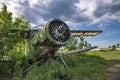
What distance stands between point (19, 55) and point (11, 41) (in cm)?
90

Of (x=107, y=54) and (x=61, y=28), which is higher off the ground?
(x=61, y=28)

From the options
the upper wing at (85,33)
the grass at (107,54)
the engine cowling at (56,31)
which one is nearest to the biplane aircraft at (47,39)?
Answer: the engine cowling at (56,31)

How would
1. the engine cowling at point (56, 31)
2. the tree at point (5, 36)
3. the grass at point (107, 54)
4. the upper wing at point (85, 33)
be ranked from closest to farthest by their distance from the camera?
the engine cowling at point (56, 31) → the tree at point (5, 36) → the upper wing at point (85, 33) → the grass at point (107, 54)

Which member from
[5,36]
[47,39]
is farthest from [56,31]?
[5,36]

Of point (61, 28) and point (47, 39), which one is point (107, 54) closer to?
point (47, 39)

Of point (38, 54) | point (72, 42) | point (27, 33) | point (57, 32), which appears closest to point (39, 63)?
point (38, 54)

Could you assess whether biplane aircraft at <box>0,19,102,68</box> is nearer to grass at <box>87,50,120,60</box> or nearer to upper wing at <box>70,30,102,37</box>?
upper wing at <box>70,30,102,37</box>

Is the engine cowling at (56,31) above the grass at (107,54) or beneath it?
above

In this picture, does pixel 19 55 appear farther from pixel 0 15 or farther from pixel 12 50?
pixel 0 15

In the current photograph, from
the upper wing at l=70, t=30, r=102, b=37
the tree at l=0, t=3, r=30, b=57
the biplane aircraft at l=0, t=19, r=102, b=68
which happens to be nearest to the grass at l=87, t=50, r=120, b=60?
the upper wing at l=70, t=30, r=102, b=37

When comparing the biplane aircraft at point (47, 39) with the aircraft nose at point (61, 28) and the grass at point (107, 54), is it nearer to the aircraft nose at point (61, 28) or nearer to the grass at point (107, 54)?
the aircraft nose at point (61, 28)

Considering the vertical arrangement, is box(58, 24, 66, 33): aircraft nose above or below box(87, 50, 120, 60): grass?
above

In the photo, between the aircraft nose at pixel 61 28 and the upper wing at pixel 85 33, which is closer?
the aircraft nose at pixel 61 28

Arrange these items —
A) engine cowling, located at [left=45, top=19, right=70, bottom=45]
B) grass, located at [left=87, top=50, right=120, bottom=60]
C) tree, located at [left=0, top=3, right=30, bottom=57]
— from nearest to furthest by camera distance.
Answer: engine cowling, located at [left=45, top=19, right=70, bottom=45] < tree, located at [left=0, top=3, right=30, bottom=57] < grass, located at [left=87, top=50, right=120, bottom=60]
